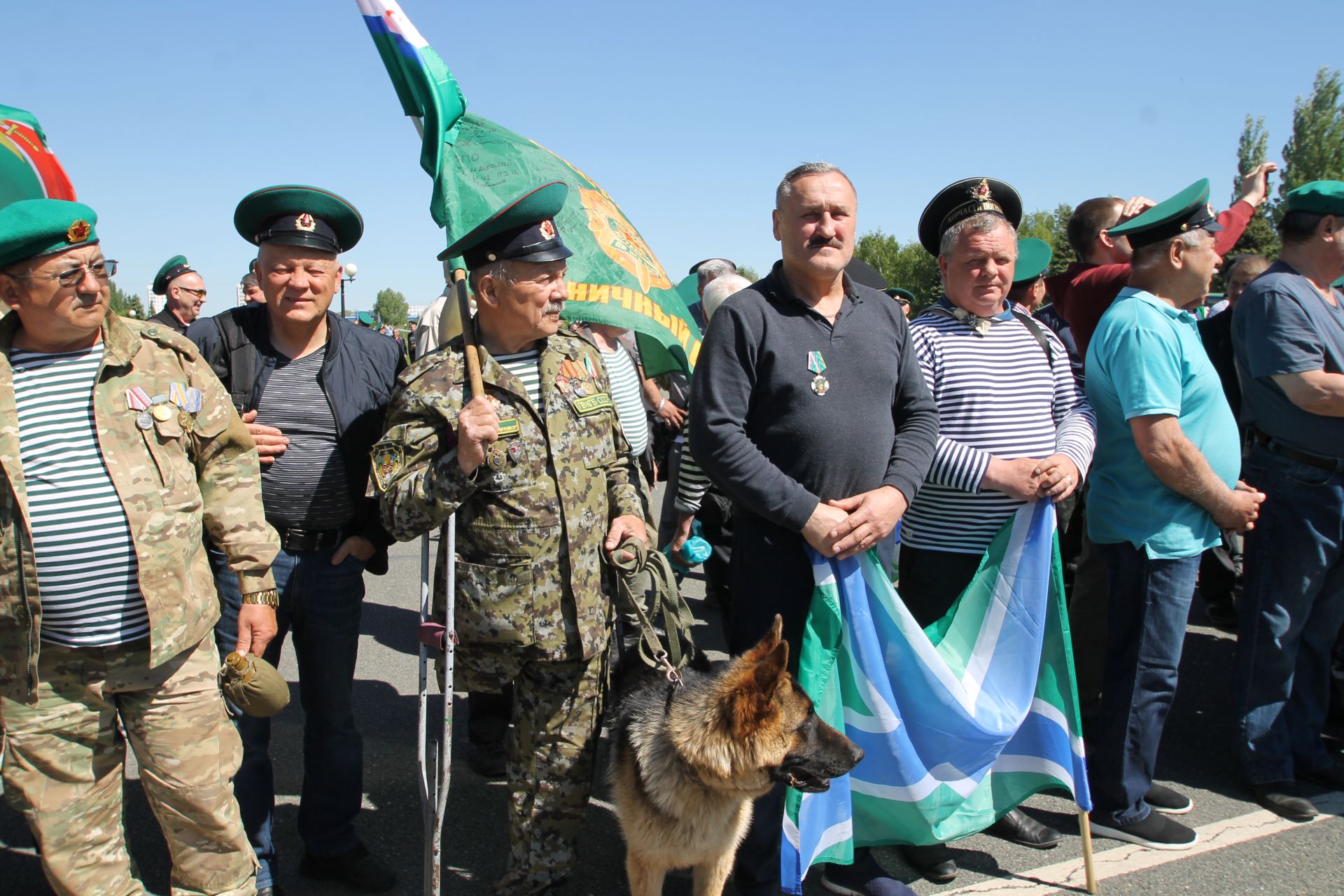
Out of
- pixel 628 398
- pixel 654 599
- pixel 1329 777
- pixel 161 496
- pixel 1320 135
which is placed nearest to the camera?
pixel 161 496

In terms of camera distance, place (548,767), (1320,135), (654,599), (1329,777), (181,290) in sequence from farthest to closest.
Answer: (1320,135) < (181,290) < (1329,777) < (654,599) < (548,767)

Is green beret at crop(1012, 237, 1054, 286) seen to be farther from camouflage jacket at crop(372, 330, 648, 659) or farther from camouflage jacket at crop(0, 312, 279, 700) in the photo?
camouflage jacket at crop(0, 312, 279, 700)

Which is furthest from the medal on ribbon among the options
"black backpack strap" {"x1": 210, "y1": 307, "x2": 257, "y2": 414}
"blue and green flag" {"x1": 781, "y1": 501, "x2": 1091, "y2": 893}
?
"black backpack strap" {"x1": 210, "y1": 307, "x2": 257, "y2": 414}

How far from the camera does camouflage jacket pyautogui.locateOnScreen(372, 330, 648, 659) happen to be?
2.62m

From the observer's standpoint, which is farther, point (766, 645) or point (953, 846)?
point (953, 846)

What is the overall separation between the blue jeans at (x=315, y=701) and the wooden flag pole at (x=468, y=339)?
2.93 ft

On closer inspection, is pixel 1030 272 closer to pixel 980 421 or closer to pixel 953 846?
pixel 980 421

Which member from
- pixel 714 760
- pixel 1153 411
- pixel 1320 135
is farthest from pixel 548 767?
pixel 1320 135

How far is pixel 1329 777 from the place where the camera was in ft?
13.1

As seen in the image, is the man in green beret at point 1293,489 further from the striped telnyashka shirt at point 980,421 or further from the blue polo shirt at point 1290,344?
the striped telnyashka shirt at point 980,421

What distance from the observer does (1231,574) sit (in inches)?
242

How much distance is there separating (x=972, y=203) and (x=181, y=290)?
6354 millimetres

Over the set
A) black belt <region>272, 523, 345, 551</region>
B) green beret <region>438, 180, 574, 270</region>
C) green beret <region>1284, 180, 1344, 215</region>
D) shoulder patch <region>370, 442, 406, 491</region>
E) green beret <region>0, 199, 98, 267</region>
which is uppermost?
green beret <region>1284, 180, 1344, 215</region>

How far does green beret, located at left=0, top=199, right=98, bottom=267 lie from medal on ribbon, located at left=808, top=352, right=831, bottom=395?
2059 mm
